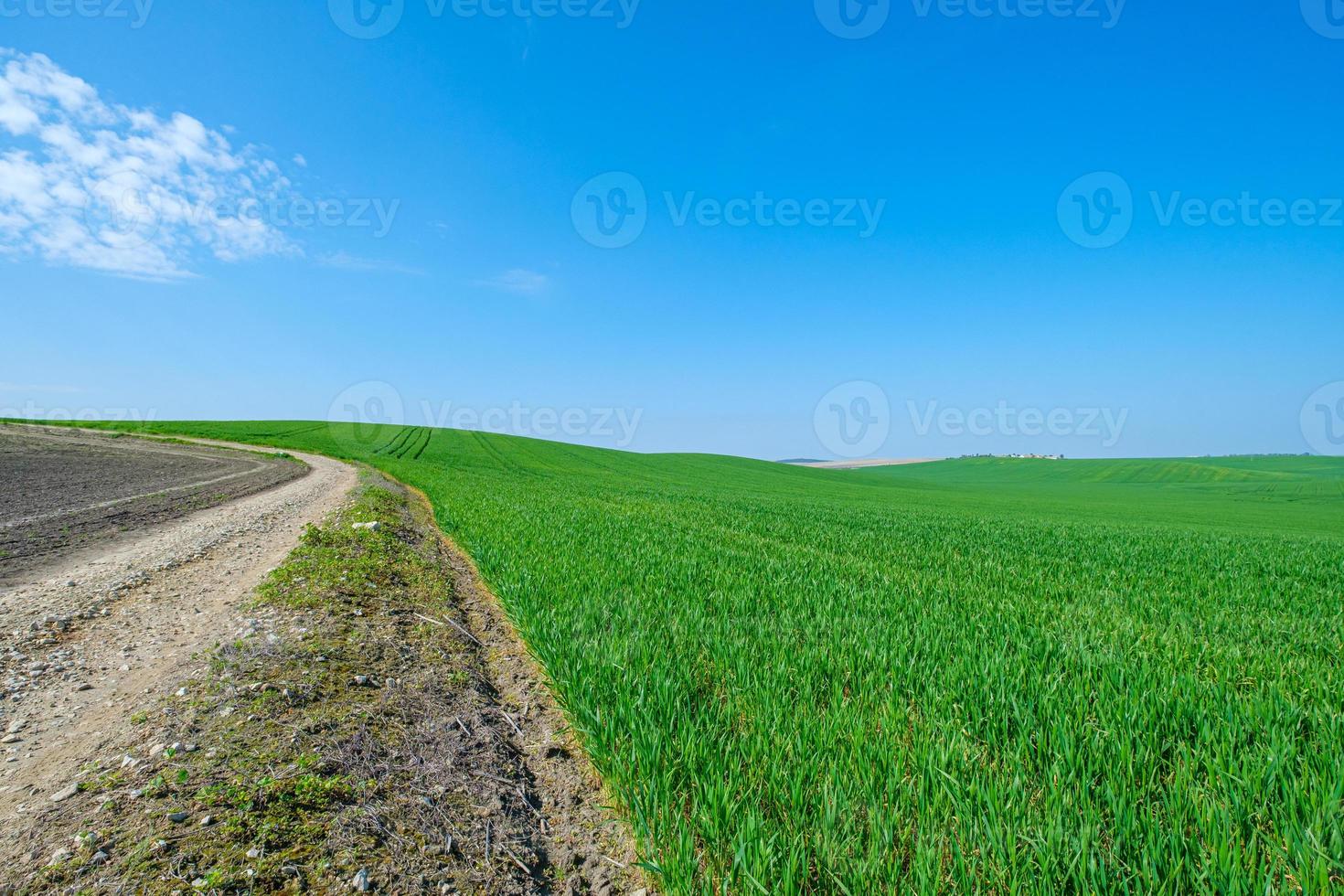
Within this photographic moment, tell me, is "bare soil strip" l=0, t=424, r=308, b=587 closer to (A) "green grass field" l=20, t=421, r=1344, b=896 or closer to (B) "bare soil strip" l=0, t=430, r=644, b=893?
(B) "bare soil strip" l=0, t=430, r=644, b=893

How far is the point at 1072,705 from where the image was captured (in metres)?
3.83

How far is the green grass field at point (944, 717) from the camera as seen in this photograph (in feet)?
7.96

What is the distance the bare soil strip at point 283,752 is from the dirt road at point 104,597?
0.03 metres

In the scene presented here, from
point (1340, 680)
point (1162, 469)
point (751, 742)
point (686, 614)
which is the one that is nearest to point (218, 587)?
point (686, 614)

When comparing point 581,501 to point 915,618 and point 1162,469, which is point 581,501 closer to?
point 915,618

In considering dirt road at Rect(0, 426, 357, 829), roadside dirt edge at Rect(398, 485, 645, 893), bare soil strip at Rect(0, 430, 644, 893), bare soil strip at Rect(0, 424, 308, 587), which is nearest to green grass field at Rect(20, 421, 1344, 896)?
roadside dirt edge at Rect(398, 485, 645, 893)

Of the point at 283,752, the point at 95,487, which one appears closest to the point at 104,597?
the point at 283,752

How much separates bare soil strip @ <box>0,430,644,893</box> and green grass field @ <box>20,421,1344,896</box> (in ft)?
1.81

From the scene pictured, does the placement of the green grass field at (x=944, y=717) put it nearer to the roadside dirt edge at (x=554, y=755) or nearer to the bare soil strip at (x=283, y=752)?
the roadside dirt edge at (x=554, y=755)

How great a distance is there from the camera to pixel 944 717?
12.5 ft

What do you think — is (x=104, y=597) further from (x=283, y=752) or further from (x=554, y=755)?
(x=554, y=755)

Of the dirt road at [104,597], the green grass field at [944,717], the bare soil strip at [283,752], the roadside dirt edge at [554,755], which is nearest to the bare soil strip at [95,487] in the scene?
the dirt road at [104,597]

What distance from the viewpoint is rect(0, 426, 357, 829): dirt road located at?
3.78 m

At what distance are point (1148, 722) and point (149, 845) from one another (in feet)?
19.4
